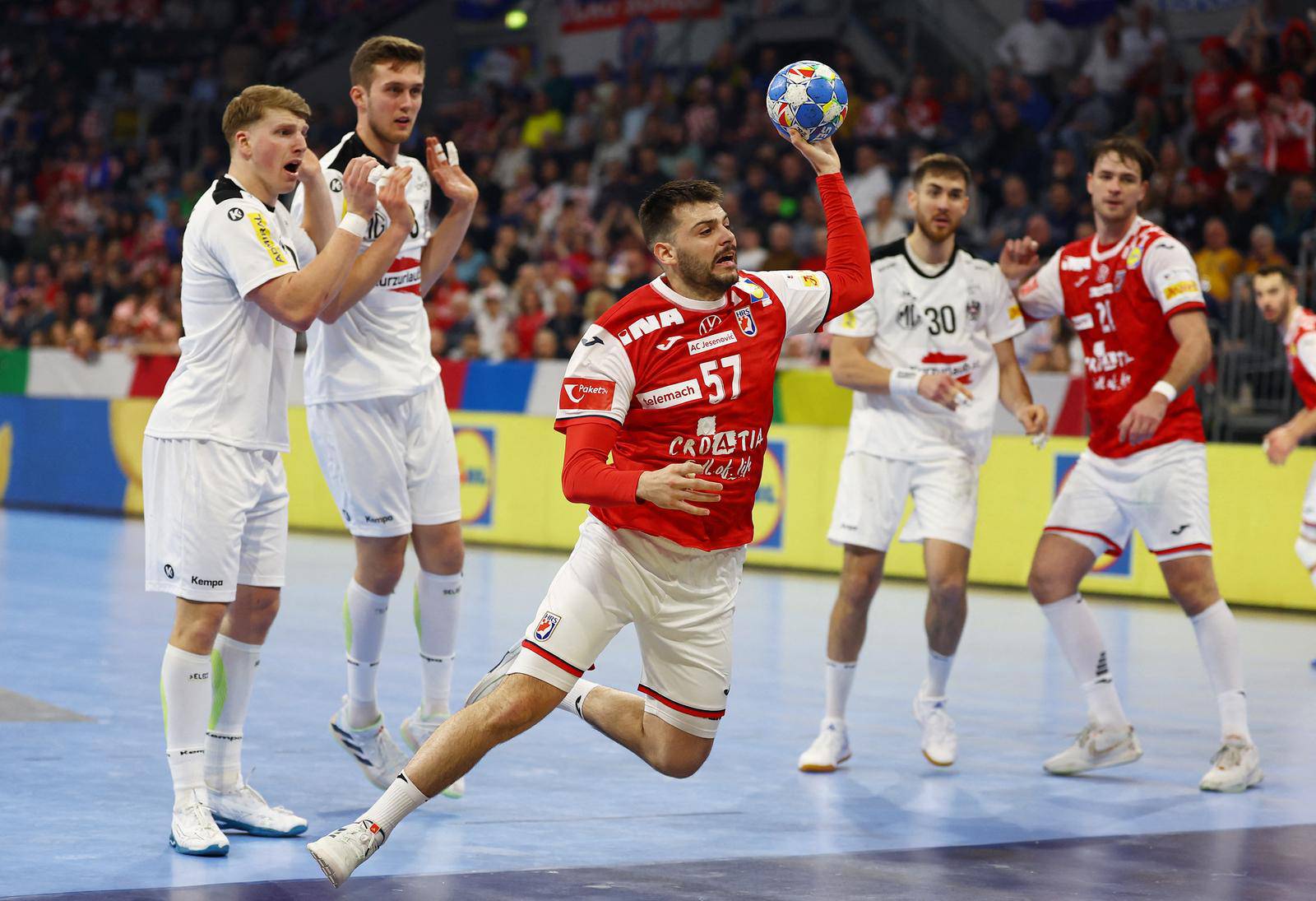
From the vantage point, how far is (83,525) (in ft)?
56.9

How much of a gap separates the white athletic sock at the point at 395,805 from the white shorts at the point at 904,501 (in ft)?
9.49

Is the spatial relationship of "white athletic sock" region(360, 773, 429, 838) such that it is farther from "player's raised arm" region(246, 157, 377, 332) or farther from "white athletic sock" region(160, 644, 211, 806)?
"player's raised arm" region(246, 157, 377, 332)

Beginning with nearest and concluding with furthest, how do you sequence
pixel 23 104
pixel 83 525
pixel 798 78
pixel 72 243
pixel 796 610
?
pixel 798 78, pixel 796 610, pixel 83 525, pixel 72 243, pixel 23 104

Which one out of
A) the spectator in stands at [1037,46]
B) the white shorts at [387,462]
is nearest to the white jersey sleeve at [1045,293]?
the white shorts at [387,462]

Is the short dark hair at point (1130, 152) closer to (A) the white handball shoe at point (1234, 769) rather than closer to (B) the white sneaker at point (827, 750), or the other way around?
(A) the white handball shoe at point (1234, 769)

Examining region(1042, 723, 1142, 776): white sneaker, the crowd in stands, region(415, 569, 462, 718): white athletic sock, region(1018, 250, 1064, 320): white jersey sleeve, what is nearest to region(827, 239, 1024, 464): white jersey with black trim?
region(1018, 250, 1064, 320): white jersey sleeve

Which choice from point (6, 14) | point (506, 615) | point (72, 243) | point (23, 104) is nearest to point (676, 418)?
point (506, 615)

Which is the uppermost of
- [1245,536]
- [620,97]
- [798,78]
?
[620,97]

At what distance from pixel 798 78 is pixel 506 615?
6311mm

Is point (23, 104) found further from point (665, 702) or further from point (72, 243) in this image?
point (665, 702)

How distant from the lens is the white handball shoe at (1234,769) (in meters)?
6.64

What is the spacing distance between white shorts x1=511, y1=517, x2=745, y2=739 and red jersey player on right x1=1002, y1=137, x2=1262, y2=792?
7.95 ft

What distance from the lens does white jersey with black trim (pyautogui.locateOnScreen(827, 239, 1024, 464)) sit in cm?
725

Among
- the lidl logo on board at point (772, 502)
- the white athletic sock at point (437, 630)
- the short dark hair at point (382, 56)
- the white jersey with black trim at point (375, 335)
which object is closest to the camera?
the short dark hair at point (382, 56)
